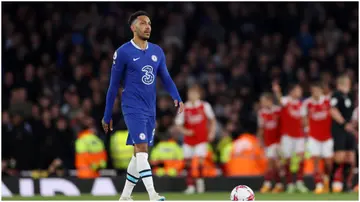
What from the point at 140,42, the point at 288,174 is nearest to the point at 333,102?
the point at 288,174

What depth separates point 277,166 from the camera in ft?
55.3

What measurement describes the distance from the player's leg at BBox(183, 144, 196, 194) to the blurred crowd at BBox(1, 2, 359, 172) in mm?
1142

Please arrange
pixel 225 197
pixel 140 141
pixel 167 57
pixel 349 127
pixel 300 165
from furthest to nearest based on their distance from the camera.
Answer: pixel 167 57, pixel 300 165, pixel 349 127, pixel 225 197, pixel 140 141

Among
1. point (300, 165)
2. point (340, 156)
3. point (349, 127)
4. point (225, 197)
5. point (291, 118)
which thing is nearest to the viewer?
point (225, 197)

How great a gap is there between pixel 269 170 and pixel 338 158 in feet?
4.41

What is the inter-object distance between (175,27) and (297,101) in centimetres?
643

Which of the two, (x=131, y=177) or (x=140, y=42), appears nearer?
(x=140, y=42)

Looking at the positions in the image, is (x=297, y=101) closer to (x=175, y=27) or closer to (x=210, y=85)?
(x=210, y=85)

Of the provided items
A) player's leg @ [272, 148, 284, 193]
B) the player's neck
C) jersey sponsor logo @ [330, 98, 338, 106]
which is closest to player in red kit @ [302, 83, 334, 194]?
jersey sponsor logo @ [330, 98, 338, 106]

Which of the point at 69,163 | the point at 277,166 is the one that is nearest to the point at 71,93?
the point at 69,163

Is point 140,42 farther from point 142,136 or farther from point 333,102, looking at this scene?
point 333,102

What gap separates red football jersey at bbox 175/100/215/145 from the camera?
16938 mm

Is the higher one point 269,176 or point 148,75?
point 148,75

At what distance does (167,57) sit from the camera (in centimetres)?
2109
